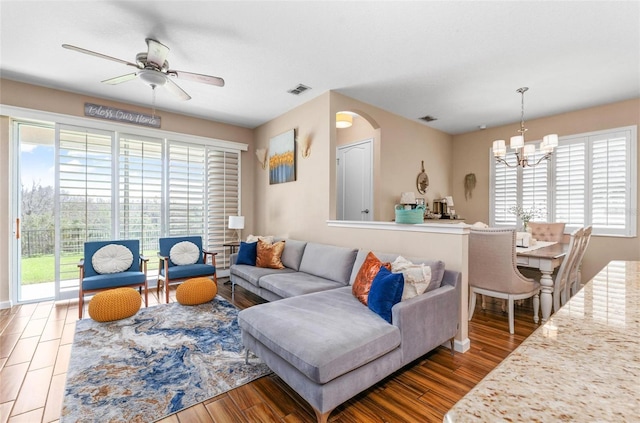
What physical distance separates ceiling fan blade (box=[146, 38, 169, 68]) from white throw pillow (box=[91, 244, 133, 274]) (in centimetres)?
247

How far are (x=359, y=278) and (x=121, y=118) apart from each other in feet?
14.0

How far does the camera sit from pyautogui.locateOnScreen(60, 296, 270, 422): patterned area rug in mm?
1873

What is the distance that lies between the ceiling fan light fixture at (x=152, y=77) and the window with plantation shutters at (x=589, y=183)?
18.7ft

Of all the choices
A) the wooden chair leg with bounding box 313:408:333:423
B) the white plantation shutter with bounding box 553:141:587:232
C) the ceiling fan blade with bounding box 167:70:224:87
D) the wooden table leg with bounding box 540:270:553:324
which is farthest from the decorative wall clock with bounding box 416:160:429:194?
the wooden chair leg with bounding box 313:408:333:423

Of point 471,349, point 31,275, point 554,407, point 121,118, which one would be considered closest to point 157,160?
point 121,118

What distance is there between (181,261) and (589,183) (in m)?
6.29

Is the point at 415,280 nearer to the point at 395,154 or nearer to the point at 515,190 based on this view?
the point at 395,154

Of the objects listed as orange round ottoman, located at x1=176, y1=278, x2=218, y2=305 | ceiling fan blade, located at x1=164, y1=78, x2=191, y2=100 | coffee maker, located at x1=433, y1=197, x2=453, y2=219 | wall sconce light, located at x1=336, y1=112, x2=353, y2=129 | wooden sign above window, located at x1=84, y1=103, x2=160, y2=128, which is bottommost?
orange round ottoman, located at x1=176, y1=278, x2=218, y2=305

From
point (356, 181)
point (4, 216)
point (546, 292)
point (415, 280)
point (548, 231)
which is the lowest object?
point (546, 292)

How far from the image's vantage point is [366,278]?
2.51 m

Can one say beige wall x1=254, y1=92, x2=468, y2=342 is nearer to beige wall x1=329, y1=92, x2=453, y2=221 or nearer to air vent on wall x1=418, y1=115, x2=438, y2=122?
beige wall x1=329, y1=92, x2=453, y2=221

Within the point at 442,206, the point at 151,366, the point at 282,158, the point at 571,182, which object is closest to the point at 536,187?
the point at 571,182

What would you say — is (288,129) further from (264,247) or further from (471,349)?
(471,349)

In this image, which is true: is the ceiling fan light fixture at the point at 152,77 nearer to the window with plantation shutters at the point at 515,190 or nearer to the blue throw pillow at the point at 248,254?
the blue throw pillow at the point at 248,254
